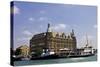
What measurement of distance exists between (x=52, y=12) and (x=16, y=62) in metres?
0.67

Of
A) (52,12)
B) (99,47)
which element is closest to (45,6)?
(52,12)

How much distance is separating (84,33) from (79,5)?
335 mm

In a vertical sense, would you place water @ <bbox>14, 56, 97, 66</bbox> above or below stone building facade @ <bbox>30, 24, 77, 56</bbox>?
below

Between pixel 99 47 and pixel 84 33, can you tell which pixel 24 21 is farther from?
pixel 99 47

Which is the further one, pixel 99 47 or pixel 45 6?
pixel 99 47

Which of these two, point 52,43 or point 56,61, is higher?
point 52,43

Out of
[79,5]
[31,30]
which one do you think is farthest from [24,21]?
[79,5]

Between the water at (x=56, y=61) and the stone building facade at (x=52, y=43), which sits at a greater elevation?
the stone building facade at (x=52, y=43)
